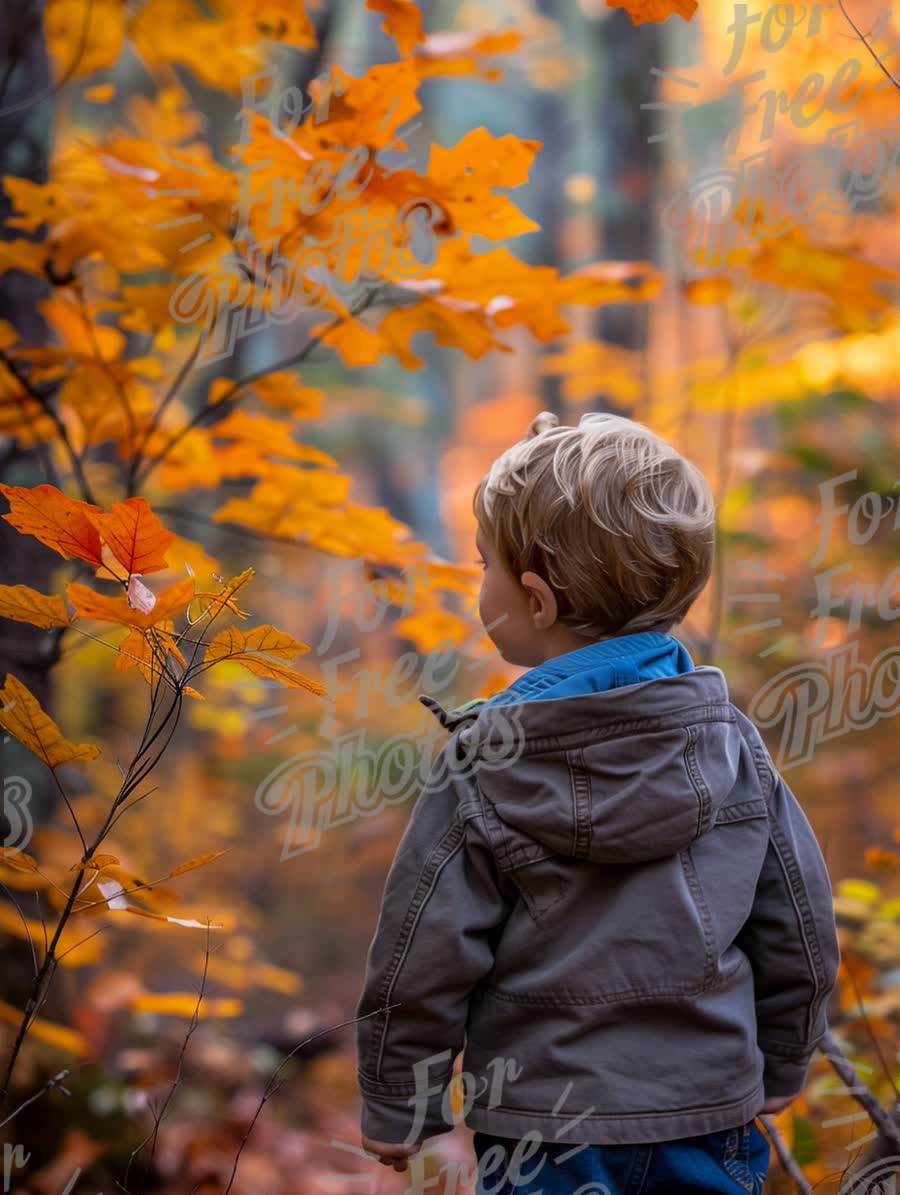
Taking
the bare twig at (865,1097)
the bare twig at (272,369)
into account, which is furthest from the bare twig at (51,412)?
the bare twig at (865,1097)

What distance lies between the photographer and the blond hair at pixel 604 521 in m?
1.16

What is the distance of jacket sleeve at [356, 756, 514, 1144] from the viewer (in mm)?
1168

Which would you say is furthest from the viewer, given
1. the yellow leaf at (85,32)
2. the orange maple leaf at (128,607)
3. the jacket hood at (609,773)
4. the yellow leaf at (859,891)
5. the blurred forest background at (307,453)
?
the yellow leaf at (85,32)

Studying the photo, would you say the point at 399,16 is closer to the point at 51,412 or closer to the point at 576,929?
the point at 51,412

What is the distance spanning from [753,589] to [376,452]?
214 inches

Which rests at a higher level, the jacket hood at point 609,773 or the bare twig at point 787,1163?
the jacket hood at point 609,773

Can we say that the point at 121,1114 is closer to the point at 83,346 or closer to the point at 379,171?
the point at 83,346

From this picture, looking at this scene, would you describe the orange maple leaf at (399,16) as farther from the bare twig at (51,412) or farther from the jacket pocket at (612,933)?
the jacket pocket at (612,933)

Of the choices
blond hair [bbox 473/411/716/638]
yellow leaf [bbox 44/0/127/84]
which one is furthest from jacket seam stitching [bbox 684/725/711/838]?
yellow leaf [bbox 44/0/127/84]

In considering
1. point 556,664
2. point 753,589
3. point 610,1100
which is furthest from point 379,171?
point 753,589

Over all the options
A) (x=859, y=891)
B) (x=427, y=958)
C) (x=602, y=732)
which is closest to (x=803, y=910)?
(x=602, y=732)

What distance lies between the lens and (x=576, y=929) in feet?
3.87

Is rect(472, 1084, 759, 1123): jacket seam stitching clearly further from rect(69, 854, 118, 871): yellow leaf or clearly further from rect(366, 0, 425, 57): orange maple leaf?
rect(366, 0, 425, 57): orange maple leaf

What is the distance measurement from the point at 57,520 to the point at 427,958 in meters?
0.65
